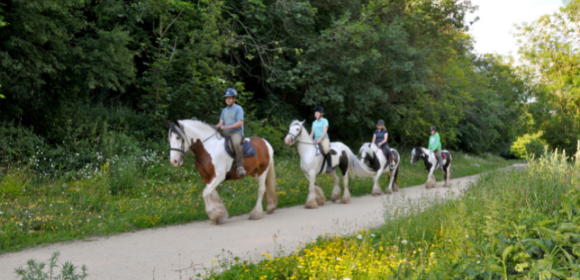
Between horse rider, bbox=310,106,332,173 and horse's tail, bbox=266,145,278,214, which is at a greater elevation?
horse rider, bbox=310,106,332,173

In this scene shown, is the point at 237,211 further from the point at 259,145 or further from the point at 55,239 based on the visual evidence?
the point at 55,239

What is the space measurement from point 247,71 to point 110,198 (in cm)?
1073

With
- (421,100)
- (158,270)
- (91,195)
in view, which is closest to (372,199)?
(91,195)

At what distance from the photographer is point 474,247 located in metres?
4.85

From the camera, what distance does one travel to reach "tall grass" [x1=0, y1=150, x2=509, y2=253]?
7.80m

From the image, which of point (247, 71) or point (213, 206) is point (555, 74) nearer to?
point (247, 71)

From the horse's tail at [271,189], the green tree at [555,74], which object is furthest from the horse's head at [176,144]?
the green tree at [555,74]

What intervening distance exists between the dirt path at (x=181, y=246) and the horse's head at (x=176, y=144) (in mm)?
1311

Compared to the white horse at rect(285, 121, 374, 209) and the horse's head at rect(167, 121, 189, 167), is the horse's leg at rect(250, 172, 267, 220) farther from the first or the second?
the horse's head at rect(167, 121, 189, 167)

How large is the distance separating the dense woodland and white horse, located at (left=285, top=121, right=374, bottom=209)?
3.99 metres

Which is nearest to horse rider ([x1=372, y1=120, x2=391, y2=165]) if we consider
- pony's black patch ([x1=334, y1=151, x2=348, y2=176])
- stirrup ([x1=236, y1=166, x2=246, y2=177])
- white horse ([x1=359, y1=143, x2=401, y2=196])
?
white horse ([x1=359, y1=143, x2=401, y2=196])

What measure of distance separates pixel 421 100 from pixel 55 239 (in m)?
19.6

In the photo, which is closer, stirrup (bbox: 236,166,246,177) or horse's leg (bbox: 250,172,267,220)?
stirrup (bbox: 236,166,246,177)

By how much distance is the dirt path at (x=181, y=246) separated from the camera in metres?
5.83
